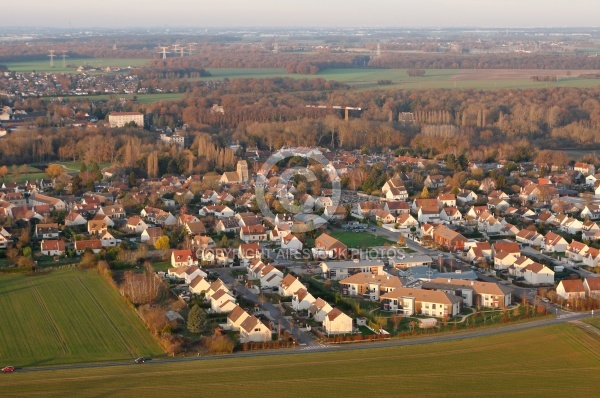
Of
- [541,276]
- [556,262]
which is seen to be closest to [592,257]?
[556,262]

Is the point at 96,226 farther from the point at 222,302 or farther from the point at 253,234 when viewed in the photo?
the point at 222,302

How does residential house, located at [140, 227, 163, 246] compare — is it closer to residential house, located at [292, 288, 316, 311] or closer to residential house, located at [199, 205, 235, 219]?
residential house, located at [199, 205, 235, 219]

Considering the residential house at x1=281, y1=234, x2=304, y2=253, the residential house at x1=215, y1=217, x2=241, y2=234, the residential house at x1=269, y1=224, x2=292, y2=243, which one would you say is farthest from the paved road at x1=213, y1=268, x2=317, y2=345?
the residential house at x1=215, y1=217, x2=241, y2=234

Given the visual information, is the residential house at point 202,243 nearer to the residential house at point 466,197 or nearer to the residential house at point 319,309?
the residential house at point 319,309

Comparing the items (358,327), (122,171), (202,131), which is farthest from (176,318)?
(202,131)

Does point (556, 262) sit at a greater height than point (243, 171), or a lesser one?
lesser

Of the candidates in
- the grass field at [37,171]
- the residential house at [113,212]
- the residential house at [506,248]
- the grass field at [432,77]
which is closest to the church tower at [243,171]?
the grass field at [37,171]

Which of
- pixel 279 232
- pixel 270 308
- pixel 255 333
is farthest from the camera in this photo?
pixel 279 232
